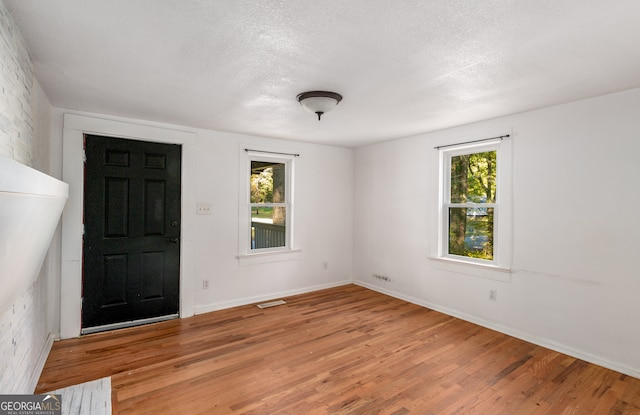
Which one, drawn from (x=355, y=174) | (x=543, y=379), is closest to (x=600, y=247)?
(x=543, y=379)

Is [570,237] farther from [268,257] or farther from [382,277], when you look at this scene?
[268,257]

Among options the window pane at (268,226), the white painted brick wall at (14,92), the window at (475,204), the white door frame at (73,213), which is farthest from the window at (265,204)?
the white painted brick wall at (14,92)

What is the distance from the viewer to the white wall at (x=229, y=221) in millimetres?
3197

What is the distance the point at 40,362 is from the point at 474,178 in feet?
14.9

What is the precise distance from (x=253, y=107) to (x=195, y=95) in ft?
1.77

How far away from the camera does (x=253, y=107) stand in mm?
3066

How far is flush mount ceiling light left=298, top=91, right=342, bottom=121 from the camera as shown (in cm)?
261

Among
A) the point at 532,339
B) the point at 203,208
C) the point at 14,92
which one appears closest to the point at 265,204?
the point at 203,208

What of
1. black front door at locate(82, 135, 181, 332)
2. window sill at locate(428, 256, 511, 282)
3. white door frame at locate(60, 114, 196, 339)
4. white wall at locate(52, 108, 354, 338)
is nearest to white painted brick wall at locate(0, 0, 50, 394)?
white door frame at locate(60, 114, 196, 339)

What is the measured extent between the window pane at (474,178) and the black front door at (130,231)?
3396 millimetres

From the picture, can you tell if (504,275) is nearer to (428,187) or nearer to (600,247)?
(600,247)

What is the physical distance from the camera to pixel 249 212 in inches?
170

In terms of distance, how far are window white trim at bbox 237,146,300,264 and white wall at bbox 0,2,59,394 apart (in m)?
1.98

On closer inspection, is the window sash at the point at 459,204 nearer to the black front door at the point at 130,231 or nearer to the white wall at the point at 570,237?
the white wall at the point at 570,237
